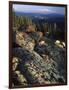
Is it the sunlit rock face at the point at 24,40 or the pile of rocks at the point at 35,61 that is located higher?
the sunlit rock face at the point at 24,40

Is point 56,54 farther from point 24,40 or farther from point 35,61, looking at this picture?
point 24,40

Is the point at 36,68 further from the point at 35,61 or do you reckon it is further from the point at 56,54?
the point at 56,54

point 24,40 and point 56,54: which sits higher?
point 24,40

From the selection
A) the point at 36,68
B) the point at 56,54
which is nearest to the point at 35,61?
the point at 36,68

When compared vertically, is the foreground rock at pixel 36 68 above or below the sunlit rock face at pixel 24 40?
below

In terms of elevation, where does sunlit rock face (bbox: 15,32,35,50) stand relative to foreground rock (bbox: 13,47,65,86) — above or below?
above

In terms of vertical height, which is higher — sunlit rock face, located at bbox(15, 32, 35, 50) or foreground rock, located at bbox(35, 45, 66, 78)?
sunlit rock face, located at bbox(15, 32, 35, 50)

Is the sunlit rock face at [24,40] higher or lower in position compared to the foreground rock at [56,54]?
higher

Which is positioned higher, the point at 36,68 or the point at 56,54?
the point at 56,54

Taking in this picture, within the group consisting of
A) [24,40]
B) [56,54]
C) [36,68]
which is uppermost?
[24,40]

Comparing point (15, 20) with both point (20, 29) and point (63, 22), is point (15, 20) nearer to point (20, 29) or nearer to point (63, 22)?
point (20, 29)

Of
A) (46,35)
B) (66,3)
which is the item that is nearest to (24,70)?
(46,35)
